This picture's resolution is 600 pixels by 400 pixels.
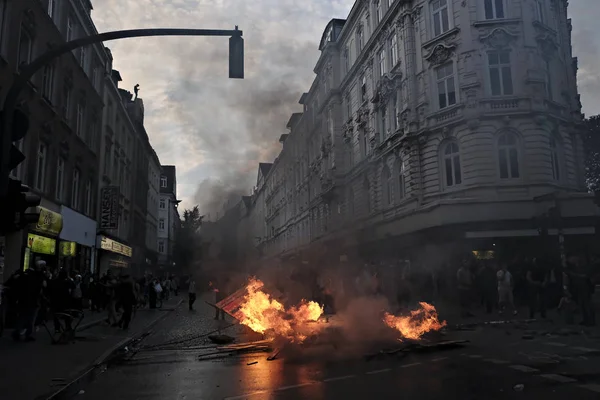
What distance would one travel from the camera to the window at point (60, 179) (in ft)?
62.0

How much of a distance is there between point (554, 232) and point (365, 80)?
14218mm

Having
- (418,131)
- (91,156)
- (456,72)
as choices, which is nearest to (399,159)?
(418,131)

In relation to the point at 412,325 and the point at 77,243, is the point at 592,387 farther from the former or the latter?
the point at 77,243

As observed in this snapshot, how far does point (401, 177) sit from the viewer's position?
80.7ft

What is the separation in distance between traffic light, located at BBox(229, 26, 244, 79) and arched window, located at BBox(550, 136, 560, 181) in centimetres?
1767

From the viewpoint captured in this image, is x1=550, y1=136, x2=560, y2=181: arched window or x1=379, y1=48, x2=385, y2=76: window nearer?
x1=550, y1=136, x2=560, y2=181: arched window

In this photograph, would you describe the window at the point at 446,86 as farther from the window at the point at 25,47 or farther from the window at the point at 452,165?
the window at the point at 25,47

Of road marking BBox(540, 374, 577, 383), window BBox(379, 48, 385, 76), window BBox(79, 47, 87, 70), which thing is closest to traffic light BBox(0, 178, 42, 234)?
road marking BBox(540, 374, 577, 383)

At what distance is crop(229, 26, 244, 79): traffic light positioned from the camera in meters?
7.86

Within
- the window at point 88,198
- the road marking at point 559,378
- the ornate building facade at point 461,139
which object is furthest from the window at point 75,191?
the road marking at point 559,378

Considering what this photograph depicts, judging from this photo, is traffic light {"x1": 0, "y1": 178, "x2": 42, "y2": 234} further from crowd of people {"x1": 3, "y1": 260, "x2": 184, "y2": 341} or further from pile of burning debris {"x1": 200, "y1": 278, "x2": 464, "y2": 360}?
crowd of people {"x1": 3, "y1": 260, "x2": 184, "y2": 341}

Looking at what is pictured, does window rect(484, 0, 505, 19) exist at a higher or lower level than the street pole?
higher

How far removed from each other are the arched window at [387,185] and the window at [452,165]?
12.8 ft

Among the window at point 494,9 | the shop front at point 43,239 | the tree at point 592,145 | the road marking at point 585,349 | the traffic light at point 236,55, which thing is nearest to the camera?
the traffic light at point 236,55
